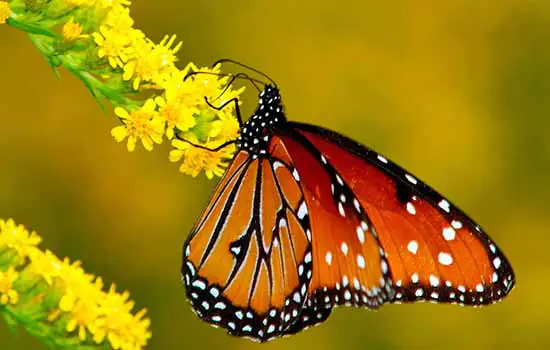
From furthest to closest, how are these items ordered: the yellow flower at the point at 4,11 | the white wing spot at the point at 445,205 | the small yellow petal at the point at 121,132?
the white wing spot at the point at 445,205 → the small yellow petal at the point at 121,132 → the yellow flower at the point at 4,11

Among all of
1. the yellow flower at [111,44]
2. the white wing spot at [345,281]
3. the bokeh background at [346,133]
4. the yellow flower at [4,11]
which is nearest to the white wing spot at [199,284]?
the white wing spot at [345,281]

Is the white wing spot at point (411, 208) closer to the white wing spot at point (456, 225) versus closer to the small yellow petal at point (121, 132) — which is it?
the white wing spot at point (456, 225)

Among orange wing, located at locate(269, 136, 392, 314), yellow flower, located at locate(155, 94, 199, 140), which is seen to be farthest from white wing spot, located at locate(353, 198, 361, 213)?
yellow flower, located at locate(155, 94, 199, 140)

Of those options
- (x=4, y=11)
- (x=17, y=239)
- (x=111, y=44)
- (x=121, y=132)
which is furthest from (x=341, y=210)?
(x=4, y=11)

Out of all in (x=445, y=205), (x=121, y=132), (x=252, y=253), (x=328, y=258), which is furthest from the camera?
(x=252, y=253)

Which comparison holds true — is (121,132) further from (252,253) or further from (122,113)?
(252,253)

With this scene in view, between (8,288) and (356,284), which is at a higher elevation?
(356,284)
